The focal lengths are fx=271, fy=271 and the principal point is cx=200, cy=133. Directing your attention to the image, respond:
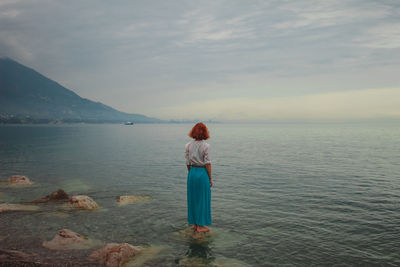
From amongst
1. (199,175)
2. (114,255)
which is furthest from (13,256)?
(199,175)

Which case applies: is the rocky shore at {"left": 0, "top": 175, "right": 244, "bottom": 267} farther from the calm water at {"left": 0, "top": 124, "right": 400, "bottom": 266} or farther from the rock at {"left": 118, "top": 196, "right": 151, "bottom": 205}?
the rock at {"left": 118, "top": 196, "right": 151, "bottom": 205}

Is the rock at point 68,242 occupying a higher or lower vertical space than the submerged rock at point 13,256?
lower

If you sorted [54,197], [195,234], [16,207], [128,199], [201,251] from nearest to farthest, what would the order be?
1. [201,251]
2. [195,234]
3. [16,207]
4. [54,197]
5. [128,199]

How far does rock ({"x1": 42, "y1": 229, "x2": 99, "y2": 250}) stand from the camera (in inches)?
350

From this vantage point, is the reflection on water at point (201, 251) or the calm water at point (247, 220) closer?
the reflection on water at point (201, 251)

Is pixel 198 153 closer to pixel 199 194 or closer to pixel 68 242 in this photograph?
pixel 199 194

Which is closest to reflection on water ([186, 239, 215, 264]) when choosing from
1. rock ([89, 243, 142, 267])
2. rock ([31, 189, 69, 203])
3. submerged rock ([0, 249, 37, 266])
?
rock ([89, 243, 142, 267])

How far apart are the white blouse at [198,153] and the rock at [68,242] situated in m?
4.50

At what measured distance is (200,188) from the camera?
935cm

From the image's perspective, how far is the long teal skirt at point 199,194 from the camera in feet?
30.4

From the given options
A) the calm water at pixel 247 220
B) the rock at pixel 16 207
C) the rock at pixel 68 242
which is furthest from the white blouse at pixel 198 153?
the rock at pixel 16 207

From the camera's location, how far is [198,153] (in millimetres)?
9031

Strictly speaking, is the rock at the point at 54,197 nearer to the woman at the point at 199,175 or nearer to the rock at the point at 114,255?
the rock at the point at 114,255

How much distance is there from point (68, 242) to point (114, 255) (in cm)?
236
